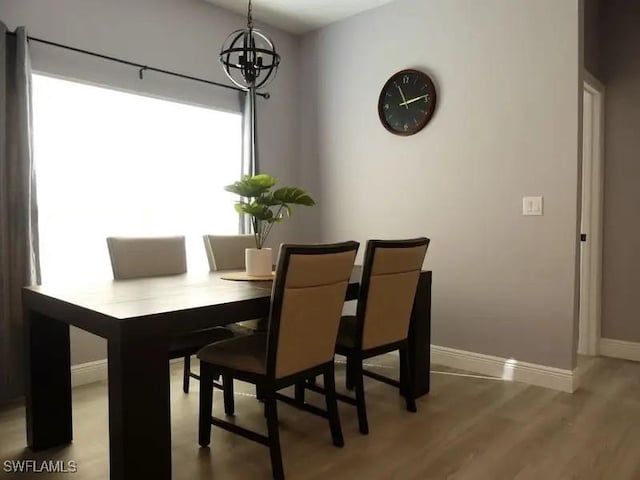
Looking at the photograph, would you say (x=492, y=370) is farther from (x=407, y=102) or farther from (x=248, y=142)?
(x=248, y=142)

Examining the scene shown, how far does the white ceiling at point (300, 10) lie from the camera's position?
3.82 meters

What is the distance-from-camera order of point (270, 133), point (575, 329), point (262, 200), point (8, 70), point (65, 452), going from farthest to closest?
point (270, 133) → point (575, 329) → point (8, 70) → point (262, 200) → point (65, 452)

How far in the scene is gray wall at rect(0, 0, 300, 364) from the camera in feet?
9.93

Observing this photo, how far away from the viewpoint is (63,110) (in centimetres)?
312

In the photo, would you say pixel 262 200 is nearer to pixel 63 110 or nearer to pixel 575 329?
pixel 63 110

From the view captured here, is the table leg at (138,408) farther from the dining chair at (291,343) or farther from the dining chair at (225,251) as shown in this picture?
the dining chair at (225,251)

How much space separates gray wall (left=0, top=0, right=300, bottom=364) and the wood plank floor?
102 cm

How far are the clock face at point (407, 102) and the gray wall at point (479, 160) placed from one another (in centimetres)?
7

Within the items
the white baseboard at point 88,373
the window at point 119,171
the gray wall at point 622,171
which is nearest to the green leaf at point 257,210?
the white baseboard at point 88,373

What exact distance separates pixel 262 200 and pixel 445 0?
2111 millimetres

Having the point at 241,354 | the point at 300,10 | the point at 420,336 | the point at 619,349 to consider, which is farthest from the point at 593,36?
the point at 241,354

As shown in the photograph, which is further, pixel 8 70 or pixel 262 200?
pixel 8 70

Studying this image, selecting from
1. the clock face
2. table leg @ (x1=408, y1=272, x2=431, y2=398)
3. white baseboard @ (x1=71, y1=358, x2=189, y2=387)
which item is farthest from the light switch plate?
white baseboard @ (x1=71, y1=358, x2=189, y2=387)

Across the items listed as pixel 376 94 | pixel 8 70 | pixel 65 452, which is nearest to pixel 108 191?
pixel 8 70
